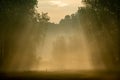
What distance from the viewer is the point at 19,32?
65.3 m

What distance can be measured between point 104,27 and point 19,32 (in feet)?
48.8

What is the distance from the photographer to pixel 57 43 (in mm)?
182875

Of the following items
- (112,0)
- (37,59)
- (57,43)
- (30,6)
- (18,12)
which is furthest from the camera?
(57,43)

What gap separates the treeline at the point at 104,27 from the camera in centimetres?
5672

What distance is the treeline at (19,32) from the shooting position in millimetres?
56500

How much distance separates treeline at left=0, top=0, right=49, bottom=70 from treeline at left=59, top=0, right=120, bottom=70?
9.15m

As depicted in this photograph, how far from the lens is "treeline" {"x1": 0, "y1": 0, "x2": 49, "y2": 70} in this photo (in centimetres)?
5650

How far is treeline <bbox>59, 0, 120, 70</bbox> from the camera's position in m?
56.7

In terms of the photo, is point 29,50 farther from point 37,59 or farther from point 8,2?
point 8,2

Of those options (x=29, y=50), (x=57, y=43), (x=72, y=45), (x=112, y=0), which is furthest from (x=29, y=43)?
(x=57, y=43)

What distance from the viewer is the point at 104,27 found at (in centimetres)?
6438

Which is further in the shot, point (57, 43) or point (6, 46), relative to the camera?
point (57, 43)

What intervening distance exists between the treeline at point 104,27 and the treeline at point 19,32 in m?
9.15

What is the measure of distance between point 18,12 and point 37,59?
26345 millimetres
